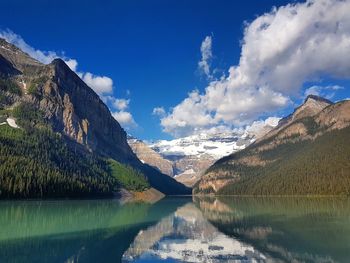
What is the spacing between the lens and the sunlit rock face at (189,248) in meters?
36.1

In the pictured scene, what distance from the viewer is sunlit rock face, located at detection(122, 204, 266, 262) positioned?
36125 mm

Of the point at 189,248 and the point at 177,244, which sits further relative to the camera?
the point at 177,244

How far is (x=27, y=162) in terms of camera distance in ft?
597

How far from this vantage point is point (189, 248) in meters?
41.9

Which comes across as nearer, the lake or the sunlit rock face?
the lake

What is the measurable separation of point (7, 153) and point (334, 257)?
6922 inches

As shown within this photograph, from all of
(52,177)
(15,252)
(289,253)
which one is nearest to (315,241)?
(289,253)

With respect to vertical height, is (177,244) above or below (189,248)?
above

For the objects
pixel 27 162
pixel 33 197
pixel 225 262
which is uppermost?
pixel 27 162

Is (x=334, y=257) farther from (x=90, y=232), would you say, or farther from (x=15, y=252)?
(x=90, y=232)

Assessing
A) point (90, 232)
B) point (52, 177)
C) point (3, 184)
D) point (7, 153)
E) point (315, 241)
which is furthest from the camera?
Answer: point (7, 153)

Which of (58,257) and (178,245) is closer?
(58,257)

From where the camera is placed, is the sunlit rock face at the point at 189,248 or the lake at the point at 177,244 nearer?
the lake at the point at 177,244

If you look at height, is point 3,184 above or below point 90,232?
above
